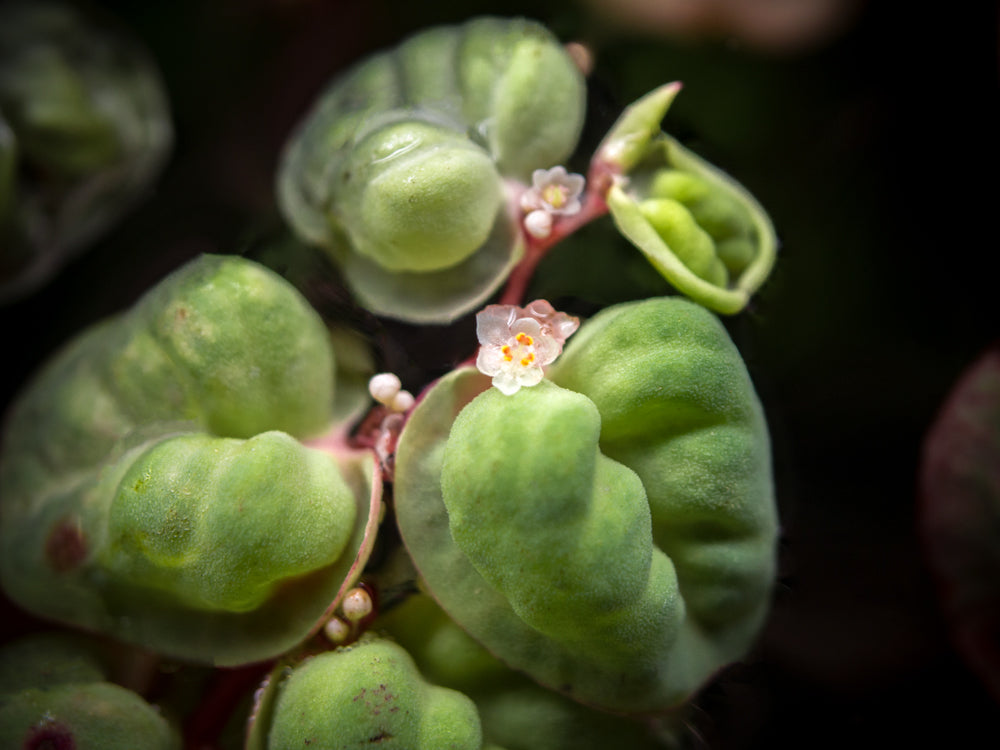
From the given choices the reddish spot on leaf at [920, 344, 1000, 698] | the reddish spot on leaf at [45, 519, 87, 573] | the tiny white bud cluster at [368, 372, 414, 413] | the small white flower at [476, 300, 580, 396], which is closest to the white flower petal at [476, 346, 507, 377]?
the small white flower at [476, 300, 580, 396]

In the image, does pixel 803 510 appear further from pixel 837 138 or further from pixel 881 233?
pixel 837 138

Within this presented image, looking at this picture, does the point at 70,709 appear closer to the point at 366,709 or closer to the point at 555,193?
the point at 366,709

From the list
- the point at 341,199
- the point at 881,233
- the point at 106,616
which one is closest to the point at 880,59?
the point at 881,233

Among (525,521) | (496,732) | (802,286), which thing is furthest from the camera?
(802,286)

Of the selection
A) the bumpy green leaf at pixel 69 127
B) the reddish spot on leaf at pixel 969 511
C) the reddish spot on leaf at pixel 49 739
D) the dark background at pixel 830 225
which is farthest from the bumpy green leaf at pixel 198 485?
the reddish spot on leaf at pixel 969 511

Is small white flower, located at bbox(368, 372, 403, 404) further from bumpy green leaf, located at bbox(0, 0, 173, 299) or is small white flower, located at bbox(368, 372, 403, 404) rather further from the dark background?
bumpy green leaf, located at bbox(0, 0, 173, 299)

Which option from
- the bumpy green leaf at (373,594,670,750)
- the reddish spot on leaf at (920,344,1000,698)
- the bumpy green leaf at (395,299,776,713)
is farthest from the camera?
the reddish spot on leaf at (920,344,1000,698)

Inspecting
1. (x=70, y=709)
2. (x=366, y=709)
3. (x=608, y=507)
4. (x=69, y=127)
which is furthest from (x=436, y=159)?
(x=69, y=127)
